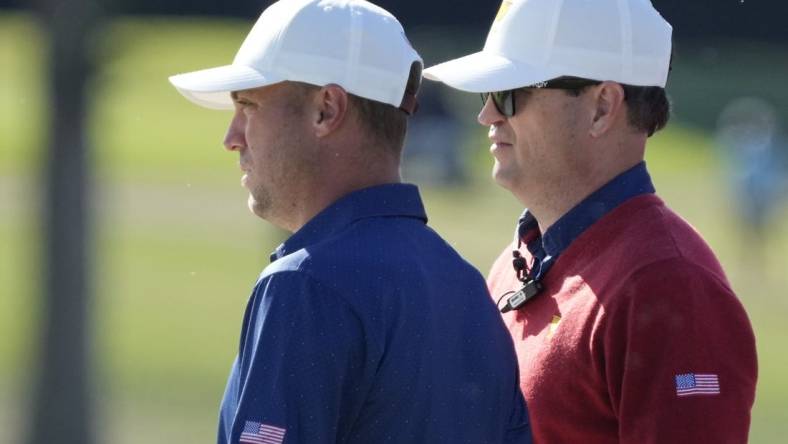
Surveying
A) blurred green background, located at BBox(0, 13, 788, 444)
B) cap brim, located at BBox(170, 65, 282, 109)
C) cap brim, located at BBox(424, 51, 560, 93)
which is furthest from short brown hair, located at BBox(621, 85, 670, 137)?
blurred green background, located at BBox(0, 13, 788, 444)

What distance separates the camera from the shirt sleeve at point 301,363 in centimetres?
254

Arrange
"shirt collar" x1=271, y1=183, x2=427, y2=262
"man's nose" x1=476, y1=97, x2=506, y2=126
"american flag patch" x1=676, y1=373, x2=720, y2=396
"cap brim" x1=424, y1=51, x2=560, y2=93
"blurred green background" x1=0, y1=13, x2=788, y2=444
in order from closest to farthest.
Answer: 1. "shirt collar" x1=271, y1=183, x2=427, y2=262
2. "american flag patch" x1=676, y1=373, x2=720, y2=396
3. "cap brim" x1=424, y1=51, x2=560, y2=93
4. "man's nose" x1=476, y1=97, x2=506, y2=126
5. "blurred green background" x1=0, y1=13, x2=788, y2=444

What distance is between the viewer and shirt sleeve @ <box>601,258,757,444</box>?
2.92m

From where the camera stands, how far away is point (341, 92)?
2.86 meters

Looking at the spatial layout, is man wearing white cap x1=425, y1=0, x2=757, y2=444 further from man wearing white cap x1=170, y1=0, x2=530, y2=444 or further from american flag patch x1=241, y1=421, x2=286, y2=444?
american flag patch x1=241, y1=421, x2=286, y2=444

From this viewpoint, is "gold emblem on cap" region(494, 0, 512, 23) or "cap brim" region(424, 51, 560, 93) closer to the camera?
"cap brim" region(424, 51, 560, 93)

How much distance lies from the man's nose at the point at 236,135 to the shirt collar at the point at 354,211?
0.24 m

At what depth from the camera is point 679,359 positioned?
9.59 feet

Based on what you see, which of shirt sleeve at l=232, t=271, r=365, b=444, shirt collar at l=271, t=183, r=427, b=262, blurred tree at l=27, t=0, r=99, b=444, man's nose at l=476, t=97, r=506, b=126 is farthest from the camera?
blurred tree at l=27, t=0, r=99, b=444

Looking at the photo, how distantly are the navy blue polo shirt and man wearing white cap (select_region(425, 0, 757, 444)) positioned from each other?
0.28 m

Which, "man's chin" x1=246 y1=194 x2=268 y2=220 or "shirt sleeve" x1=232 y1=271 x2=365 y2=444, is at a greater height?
"man's chin" x1=246 y1=194 x2=268 y2=220

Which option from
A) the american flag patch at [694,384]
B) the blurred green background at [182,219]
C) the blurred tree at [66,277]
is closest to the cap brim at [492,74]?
the american flag patch at [694,384]

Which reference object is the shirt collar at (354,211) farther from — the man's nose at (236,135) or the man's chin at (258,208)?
the man's nose at (236,135)

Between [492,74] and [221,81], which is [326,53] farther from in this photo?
[492,74]
